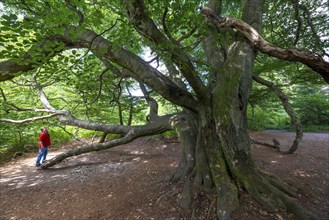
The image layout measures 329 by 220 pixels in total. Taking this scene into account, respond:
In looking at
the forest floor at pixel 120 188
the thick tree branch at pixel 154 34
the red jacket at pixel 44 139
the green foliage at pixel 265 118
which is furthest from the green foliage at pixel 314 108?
the red jacket at pixel 44 139

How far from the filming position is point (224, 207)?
309cm

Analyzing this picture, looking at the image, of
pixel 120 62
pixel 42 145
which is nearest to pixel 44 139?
pixel 42 145

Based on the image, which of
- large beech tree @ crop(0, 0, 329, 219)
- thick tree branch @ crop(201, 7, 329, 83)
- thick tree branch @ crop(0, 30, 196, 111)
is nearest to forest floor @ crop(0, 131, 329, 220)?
large beech tree @ crop(0, 0, 329, 219)

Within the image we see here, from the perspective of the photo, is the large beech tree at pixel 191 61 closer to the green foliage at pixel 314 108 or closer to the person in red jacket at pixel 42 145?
the person in red jacket at pixel 42 145

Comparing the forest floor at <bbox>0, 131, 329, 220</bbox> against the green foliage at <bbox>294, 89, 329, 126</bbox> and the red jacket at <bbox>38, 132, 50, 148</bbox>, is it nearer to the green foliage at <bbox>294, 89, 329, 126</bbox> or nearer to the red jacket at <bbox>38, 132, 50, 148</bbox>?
the red jacket at <bbox>38, 132, 50, 148</bbox>

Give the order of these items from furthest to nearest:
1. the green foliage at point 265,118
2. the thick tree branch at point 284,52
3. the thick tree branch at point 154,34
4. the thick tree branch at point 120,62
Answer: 1. the green foliage at point 265,118
2. the thick tree branch at point 120,62
3. the thick tree branch at point 154,34
4. the thick tree branch at point 284,52

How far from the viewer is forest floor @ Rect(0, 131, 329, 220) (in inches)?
132

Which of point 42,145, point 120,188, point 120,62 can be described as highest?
point 120,62

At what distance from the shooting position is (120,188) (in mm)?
4488

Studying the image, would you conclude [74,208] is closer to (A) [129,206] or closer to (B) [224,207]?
(A) [129,206]

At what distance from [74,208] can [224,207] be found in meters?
2.89

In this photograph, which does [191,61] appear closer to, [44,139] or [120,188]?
[120,188]

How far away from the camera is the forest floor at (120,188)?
336 cm

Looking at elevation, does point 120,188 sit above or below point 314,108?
below
